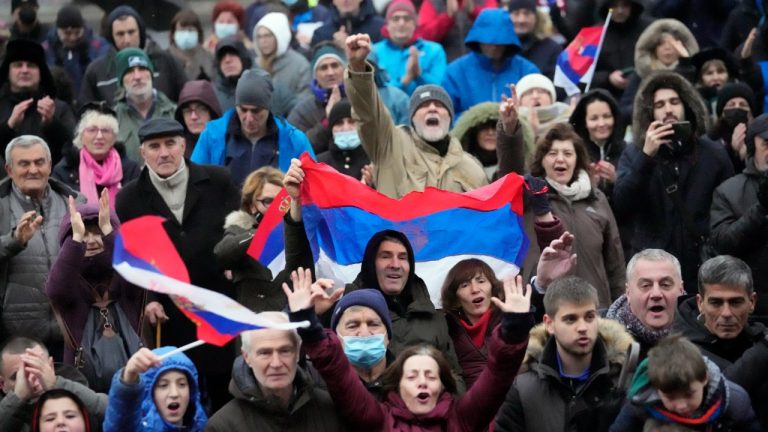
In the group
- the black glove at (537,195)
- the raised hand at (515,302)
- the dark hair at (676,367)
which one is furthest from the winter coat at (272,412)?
the black glove at (537,195)

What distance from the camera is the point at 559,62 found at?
55.9ft

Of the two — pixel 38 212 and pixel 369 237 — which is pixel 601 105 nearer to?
pixel 369 237

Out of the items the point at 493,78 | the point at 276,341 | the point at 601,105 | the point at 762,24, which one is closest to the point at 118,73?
the point at 493,78

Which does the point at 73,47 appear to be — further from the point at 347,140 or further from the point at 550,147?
the point at 550,147

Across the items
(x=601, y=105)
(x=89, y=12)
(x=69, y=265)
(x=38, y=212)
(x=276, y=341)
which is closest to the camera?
(x=276, y=341)

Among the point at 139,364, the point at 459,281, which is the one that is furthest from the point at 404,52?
the point at 139,364

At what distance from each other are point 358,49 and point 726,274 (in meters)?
2.78

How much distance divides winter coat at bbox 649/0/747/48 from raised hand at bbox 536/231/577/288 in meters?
7.24

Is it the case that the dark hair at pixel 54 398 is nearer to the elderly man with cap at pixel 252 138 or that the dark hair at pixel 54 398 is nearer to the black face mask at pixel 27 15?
the elderly man with cap at pixel 252 138

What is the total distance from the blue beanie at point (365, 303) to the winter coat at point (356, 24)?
27.1ft

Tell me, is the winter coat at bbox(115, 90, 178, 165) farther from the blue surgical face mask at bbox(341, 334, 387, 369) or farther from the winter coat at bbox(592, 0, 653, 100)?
the blue surgical face mask at bbox(341, 334, 387, 369)

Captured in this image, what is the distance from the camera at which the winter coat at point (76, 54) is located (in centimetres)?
1830

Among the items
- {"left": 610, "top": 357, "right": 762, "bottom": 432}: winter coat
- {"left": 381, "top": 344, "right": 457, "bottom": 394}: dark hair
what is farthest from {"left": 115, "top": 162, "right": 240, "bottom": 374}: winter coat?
{"left": 610, "top": 357, "right": 762, "bottom": 432}: winter coat

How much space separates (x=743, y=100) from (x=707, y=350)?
4.86 meters
